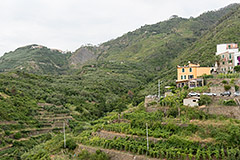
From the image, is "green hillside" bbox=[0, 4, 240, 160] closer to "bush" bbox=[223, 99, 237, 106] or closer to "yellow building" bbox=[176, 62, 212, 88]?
"bush" bbox=[223, 99, 237, 106]

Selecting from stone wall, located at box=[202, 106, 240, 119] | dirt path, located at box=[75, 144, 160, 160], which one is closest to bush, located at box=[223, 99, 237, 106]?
stone wall, located at box=[202, 106, 240, 119]

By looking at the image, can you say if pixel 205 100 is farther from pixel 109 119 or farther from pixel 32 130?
pixel 32 130

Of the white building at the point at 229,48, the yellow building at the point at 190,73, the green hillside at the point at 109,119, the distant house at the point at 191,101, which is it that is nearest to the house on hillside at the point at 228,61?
the white building at the point at 229,48

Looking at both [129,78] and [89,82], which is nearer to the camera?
[89,82]

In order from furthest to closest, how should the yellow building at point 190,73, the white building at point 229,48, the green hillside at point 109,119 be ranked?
1. the white building at point 229,48
2. the yellow building at point 190,73
3. the green hillside at point 109,119

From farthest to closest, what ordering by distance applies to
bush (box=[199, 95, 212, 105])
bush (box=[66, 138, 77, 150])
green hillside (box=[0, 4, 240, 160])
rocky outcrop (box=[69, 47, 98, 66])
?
rocky outcrop (box=[69, 47, 98, 66]) < bush (box=[66, 138, 77, 150]) < bush (box=[199, 95, 212, 105]) < green hillside (box=[0, 4, 240, 160])

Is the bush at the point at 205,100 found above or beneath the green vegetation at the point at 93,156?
above

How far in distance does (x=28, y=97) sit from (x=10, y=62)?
80.9 m

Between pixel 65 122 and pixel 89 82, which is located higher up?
pixel 89 82

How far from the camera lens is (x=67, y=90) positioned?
60438 millimetres

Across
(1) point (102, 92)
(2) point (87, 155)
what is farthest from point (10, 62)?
(2) point (87, 155)

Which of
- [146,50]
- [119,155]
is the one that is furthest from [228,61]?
[146,50]

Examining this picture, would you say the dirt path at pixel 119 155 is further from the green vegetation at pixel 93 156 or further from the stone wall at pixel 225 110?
the stone wall at pixel 225 110

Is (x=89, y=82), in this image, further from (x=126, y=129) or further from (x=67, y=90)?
(x=126, y=129)
